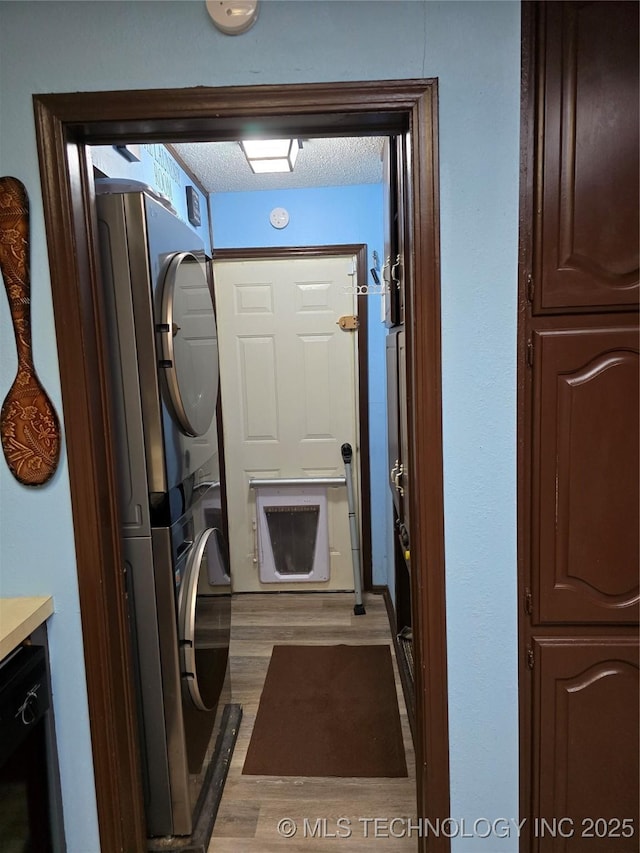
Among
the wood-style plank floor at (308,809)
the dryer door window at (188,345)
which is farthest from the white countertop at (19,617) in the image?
the wood-style plank floor at (308,809)

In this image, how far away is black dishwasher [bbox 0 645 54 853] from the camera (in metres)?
1.06

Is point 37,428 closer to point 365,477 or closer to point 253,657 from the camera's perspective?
point 253,657

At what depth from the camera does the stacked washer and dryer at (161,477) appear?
139 centimetres

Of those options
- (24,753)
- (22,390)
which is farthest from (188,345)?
(24,753)

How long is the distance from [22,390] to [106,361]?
19 cm

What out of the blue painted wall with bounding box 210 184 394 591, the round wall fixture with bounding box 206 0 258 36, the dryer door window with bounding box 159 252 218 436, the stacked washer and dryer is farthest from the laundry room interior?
the round wall fixture with bounding box 206 0 258 36

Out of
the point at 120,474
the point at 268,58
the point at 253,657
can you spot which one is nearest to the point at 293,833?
the point at 253,657

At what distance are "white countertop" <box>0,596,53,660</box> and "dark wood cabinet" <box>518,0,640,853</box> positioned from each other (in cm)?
113

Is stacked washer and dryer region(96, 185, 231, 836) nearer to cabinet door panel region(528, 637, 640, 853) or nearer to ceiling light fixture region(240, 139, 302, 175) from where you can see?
ceiling light fixture region(240, 139, 302, 175)

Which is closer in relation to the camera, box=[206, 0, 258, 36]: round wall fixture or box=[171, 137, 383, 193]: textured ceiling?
box=[206, 0, 258, 36]: round wall fixture

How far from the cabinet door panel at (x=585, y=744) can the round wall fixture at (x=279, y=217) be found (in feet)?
8.68

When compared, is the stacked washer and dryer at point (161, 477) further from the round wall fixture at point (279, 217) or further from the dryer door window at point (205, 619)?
the round wall fixture at point (279, 217)

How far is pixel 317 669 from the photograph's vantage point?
8.26 ft

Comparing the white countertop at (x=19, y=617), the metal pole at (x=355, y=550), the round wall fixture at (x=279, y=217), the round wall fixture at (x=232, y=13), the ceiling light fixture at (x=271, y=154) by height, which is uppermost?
the ceiling light fixture at (x=271, y=154)
